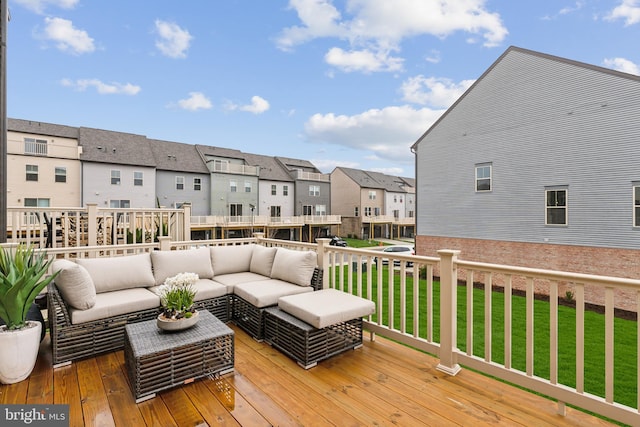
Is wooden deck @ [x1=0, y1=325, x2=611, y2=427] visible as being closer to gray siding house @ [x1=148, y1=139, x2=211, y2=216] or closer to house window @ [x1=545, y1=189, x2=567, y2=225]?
house window @ [x1=545, y1=189, x2=567, y2=225]

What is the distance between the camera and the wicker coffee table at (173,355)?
7.57ft

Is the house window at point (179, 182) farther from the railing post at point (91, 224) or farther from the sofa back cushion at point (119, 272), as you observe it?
the sofa back cushion at point (119, 272)

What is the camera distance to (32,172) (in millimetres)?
14641

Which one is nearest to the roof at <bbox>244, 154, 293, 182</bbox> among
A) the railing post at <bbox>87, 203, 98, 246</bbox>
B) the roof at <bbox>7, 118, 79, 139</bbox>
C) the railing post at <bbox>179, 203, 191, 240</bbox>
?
the roof at <bbox>7, 118, 79, 139</bbox>

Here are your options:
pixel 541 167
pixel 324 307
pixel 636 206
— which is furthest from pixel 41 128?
pixel 636 206

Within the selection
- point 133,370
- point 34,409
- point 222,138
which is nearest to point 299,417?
point 133,370

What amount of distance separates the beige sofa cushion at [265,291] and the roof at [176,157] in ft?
55.2

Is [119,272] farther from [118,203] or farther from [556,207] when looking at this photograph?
[118,203]

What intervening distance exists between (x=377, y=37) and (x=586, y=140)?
6.65m

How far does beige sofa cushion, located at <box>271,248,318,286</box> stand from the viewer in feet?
12.9

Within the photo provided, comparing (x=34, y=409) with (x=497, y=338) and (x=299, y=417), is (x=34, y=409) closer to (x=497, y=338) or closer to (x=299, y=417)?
(x=299, y=417)

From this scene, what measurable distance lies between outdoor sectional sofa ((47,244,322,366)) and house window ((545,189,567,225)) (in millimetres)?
9000

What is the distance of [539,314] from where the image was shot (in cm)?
799

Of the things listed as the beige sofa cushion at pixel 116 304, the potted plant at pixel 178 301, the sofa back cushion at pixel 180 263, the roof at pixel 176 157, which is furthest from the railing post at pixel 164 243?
the roof at pixel 176 157
